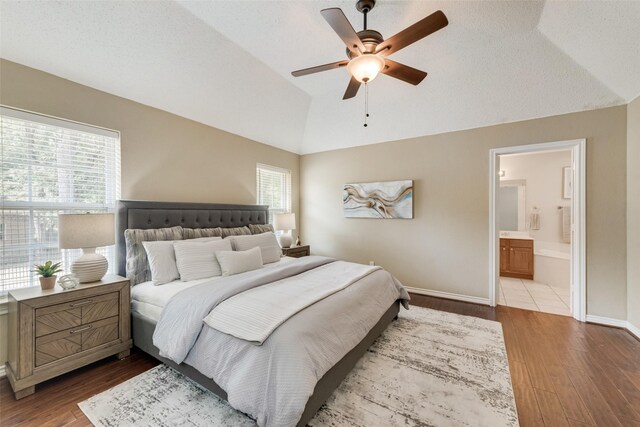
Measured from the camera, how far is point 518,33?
2.65 meters

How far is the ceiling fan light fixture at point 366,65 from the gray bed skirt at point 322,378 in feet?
6.95

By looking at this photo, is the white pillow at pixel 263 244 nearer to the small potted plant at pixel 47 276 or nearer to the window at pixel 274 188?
the window at pixel 274 188

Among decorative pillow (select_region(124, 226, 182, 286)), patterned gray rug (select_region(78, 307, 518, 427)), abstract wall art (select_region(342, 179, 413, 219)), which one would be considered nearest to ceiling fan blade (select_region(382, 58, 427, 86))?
abstract wall art (select_region(342, 179, 413, 219))

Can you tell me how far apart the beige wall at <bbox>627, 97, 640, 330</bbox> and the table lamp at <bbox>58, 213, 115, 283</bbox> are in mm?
5295

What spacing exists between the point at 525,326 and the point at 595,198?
1.74m

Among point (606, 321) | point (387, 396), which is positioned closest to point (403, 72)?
point (387, 396)

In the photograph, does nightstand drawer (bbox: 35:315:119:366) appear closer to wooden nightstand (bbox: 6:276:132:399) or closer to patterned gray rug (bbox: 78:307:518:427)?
wooden nightstand (bbox: 6:276:132:399)

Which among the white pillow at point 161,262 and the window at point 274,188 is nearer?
the white pillow at point 161,262

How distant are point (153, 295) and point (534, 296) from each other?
17.0 feet

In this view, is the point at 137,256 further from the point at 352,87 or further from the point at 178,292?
the point at 352,87

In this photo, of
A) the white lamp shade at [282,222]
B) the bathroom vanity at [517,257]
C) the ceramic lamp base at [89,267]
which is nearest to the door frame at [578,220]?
the bathroom vanity at [517,257]

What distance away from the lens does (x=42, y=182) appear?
235cm

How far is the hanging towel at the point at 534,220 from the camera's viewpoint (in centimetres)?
548

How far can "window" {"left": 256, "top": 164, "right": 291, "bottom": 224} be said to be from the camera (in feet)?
15.3
